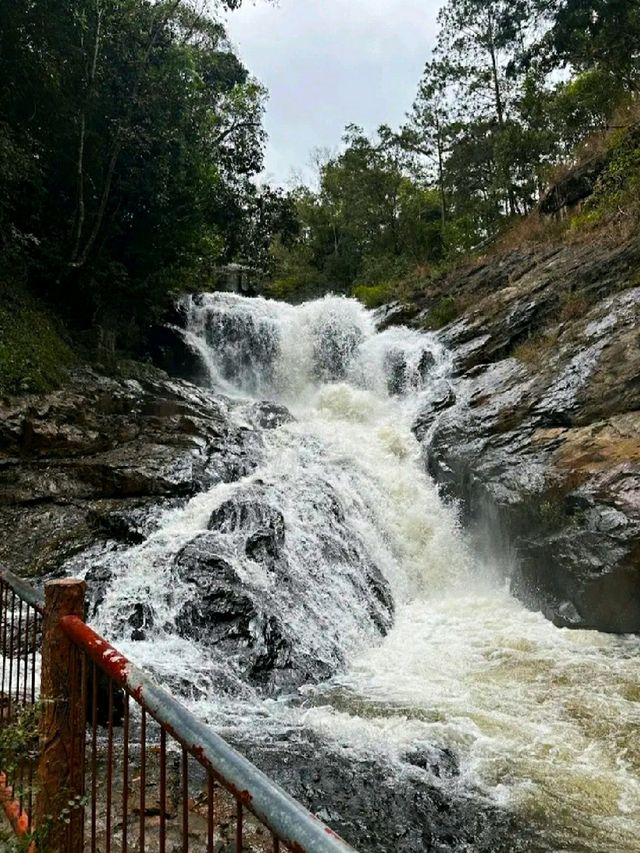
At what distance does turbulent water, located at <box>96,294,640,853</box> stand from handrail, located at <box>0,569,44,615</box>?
111 inches

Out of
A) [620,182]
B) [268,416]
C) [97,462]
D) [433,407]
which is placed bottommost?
[97,462]

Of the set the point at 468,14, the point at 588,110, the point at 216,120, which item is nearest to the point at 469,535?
the point at 588,110

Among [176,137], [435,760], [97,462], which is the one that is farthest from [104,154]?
[435,760]

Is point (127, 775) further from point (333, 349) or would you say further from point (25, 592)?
point (333, 349)

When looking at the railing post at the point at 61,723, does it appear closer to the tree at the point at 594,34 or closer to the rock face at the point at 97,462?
the rock face at the point at 97,462

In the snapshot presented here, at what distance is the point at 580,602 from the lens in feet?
25.2

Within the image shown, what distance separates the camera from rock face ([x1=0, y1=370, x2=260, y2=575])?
27.0ft

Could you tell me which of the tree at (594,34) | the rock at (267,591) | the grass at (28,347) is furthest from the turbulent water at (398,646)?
the tree at (594,34)

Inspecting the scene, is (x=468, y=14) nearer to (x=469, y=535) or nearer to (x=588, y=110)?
(x=588, y=110)

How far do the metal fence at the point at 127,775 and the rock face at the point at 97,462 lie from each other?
4.28 m

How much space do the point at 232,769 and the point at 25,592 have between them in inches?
71.4

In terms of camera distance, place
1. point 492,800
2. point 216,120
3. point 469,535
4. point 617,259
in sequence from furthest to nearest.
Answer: point 216,120 → point 617,259 → point 469,535 → point 492,800

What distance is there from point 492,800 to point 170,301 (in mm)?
16054

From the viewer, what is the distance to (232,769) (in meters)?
1.46
